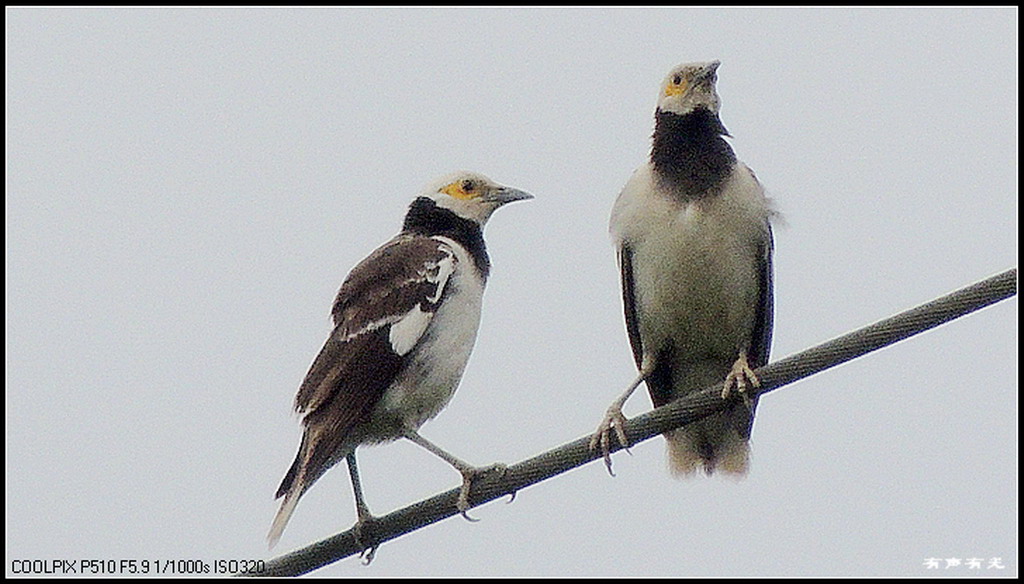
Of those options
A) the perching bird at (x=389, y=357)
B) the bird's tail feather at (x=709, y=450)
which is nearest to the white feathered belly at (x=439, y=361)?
the perching bird at (x=389, y=357)

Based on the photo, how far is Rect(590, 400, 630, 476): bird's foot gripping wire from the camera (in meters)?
8.04

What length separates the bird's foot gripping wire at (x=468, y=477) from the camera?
7968 millimetres

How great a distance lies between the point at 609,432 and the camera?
8.47 meters

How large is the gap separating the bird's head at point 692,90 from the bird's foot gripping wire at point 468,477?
108 inches

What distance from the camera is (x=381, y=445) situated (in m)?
8.82

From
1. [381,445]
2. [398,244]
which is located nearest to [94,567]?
[381,445]

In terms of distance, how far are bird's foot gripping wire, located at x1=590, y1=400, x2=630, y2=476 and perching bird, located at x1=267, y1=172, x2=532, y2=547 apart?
0.66 m

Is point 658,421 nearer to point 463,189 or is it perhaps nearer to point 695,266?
point 695,266

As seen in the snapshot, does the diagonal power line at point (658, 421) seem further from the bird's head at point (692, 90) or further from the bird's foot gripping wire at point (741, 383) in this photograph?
the bird's head at point (692, 90)

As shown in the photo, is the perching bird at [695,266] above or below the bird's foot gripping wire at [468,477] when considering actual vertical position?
above

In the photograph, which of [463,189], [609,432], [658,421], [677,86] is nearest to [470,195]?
[463,189]

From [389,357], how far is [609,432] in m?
1.31

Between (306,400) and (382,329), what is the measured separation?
0.61m

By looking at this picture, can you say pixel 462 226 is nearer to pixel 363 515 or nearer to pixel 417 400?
pixel 417 400
